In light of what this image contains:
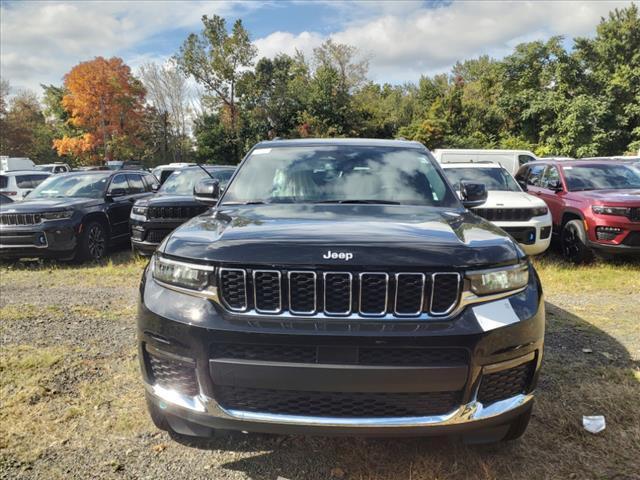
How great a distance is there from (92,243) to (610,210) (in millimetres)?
8531

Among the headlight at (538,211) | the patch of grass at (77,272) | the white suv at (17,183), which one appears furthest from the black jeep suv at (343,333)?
the white suv at (17,183)

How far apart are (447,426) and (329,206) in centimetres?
150

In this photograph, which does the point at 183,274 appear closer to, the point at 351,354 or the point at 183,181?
the point at 351,354

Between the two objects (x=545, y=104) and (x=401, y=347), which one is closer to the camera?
(x=401, y=347)

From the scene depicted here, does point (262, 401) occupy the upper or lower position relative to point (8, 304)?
upper

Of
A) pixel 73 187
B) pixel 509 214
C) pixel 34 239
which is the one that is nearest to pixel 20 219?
pixel 34 239

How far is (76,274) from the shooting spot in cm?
776

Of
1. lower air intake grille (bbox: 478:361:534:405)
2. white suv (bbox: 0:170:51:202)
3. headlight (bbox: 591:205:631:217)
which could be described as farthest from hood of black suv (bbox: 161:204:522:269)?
white suv (bbox: 0:170:51:202)

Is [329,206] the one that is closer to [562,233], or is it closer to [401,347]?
[401,347]

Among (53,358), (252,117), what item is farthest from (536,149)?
(53,358)

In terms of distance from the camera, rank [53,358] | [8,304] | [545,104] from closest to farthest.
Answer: [53,358]
[8,304]
[545,104]

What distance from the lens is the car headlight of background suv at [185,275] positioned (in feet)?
7.41

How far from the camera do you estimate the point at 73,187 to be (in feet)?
30.8

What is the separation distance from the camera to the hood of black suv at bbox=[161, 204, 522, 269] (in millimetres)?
2195
